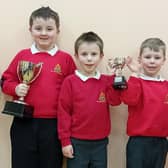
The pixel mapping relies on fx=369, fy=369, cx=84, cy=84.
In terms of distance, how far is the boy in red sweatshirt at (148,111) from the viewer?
1646 mm

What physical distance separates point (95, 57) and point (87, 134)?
342 mm

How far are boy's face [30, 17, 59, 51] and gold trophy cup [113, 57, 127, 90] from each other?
31 centimetres

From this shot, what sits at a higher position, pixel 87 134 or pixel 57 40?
pixel 57 40

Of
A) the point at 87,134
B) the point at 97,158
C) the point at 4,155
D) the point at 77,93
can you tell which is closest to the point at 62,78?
the point at 77,93

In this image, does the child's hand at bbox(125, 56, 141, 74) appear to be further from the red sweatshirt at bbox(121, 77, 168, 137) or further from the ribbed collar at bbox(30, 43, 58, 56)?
the ribbed collar at bbox(30, 43, 58, 56)

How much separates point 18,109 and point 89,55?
39cm

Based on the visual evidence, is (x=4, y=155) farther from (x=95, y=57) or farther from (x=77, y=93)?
(x=95, y=57)

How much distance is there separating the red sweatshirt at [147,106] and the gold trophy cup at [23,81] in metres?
0.40

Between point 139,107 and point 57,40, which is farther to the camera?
point 57,40

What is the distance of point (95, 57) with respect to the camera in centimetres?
164

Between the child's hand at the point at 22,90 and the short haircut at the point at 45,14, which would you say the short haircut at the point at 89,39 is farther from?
the child's hand at the point at 22,90

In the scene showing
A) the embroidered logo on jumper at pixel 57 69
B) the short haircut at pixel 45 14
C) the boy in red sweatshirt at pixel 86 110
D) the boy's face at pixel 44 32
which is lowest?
the boy in red sweatshirt at pixel 86 110

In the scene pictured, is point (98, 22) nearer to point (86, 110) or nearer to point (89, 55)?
point (89, 55)

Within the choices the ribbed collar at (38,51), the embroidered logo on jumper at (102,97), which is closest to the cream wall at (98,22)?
the ribbed collar at (38,51)
